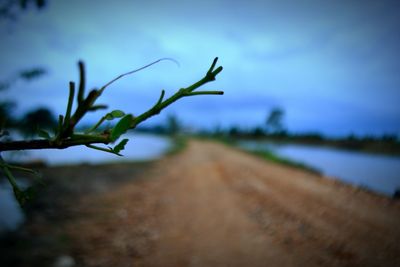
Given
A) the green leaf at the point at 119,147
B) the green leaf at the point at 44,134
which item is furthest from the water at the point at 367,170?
the green leaf at the point at 44,134

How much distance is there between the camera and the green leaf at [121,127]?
819 millimetres

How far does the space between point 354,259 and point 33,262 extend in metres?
5.08

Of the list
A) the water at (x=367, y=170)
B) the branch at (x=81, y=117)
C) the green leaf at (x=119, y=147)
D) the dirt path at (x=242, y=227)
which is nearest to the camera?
the branch at (x=81, y=117)

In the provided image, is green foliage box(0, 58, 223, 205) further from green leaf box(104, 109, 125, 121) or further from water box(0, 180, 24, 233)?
water box(0, 180, 24, 233)

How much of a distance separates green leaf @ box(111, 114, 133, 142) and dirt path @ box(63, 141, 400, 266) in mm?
2996

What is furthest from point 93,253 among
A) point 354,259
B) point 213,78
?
point 213,78

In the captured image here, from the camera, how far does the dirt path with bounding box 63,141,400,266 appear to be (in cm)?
388

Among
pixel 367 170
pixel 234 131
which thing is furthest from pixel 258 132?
pixel 367 170

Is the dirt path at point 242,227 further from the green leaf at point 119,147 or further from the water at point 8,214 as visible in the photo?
the green leaf at point 119,147

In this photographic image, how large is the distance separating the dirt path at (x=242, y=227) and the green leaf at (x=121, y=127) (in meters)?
3.00

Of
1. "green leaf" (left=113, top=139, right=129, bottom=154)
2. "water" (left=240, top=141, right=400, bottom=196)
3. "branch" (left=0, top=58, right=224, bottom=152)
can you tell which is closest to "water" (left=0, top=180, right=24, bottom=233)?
"branch" (left=0, top=58, right=224, bottom=152)

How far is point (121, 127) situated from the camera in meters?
0.83

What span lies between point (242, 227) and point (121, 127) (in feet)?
17.3

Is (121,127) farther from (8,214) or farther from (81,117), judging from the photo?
(8,214)
